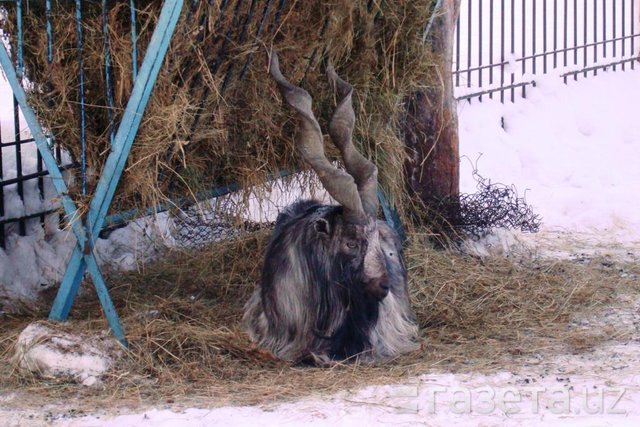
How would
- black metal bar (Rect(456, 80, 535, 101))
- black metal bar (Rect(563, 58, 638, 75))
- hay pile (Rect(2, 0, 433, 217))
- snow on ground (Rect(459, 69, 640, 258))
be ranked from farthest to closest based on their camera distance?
black metal bar (Rect(563, 58, 638, 75))
black metal bar (Rect(456, 80, 535, 101))
snow on ground (Rect(459, 69, 640, 258))
hay pile (Rect(2, 0, 433, 217))

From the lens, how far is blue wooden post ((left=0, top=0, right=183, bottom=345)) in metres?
5.58

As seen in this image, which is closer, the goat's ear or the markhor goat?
the markhor goat

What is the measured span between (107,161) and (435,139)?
314 cm

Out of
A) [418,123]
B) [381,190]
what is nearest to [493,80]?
[418,123]

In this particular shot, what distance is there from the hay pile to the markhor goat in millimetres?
305

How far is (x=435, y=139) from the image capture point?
8211 millimetres

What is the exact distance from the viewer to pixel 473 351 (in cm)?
590

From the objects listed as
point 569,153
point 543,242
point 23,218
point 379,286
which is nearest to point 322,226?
point 379,286

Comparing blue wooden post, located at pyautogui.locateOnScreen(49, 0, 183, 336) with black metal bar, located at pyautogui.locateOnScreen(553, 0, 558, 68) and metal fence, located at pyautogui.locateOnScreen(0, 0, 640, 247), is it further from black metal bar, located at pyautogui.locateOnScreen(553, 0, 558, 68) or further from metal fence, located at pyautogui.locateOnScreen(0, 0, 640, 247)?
black metal bar, located at pyautogui.locateOnScreen(553, 0, 558, 68)

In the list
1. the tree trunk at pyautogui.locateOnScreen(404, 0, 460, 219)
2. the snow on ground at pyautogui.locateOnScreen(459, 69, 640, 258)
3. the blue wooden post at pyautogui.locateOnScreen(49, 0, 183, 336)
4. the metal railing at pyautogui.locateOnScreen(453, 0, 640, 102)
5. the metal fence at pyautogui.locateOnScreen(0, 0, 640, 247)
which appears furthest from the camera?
the metal railing at pyautogui.locateOnScreen(453, 0, 640, 102)

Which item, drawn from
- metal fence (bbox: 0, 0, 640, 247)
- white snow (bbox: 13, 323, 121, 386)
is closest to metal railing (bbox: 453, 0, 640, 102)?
metal fence (bbox: 0, 0, 640, 247)

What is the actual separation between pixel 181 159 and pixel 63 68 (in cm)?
81

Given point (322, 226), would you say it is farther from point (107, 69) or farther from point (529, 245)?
point (529, 245)

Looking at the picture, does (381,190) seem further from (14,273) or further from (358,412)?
(358,412)
